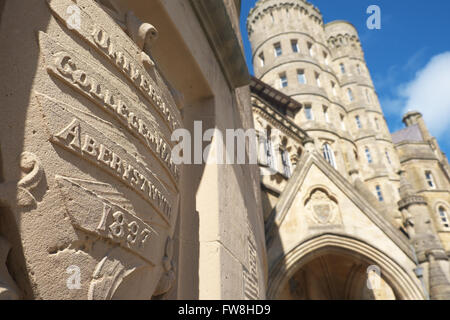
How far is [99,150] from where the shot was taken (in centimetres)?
178

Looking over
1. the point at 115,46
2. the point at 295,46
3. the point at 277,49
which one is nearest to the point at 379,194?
the point at 295,46

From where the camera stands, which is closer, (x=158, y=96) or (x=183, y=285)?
(x=158, y=96)

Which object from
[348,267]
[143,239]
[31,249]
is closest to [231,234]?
[143,239]

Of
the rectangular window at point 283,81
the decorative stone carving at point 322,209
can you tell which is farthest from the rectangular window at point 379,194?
the decorative stone carving at point 322,209

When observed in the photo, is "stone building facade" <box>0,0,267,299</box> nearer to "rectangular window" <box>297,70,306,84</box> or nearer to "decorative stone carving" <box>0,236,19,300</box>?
"decorative stone carving" <box>0,236,19,300</box>

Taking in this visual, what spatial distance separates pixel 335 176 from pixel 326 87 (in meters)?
18.7

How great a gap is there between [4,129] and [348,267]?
1467 centimetres

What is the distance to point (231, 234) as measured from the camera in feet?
11.2

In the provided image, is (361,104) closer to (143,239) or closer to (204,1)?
(204,1)

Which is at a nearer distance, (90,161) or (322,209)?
(90,161)

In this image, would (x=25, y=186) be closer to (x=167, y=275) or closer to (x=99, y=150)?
(x=99, y=150)

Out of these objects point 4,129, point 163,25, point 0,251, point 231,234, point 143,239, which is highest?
point 163,25

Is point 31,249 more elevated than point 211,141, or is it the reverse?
point 211,141

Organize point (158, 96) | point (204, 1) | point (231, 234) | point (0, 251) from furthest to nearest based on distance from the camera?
point (204, 1), point (231, 234), point (158, 96), point (0, 251)
